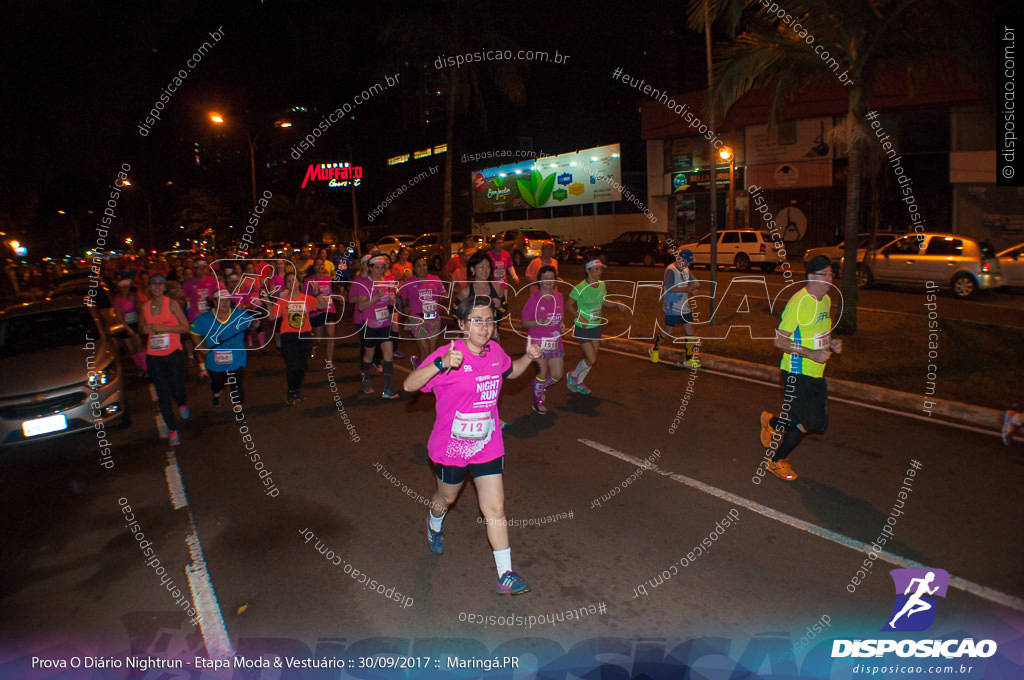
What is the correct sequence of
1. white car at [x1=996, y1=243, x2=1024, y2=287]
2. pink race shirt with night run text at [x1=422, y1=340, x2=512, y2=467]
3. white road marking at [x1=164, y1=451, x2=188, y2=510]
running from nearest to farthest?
pink race shirt with night run text at [x1=422, y1=340, x2=512, y2=467] < white road marking at [x1=164, y1=451, x2=188, y2=510] < white car at [x1=996, y1=243, x2=1024, y2=287]

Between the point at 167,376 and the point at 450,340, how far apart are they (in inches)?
139

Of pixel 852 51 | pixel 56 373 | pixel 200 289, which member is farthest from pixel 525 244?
pixel 56 373

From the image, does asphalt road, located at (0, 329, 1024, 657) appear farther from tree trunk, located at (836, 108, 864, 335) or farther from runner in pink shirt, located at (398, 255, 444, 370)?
tree trunk, located at (836, 108, 864, 335)

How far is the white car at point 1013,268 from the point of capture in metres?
17.1

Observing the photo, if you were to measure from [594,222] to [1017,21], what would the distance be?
2952cm

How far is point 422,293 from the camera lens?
9.13 metres

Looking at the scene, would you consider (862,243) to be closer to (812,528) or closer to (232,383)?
(812,528)

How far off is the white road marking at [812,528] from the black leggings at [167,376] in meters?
5.00

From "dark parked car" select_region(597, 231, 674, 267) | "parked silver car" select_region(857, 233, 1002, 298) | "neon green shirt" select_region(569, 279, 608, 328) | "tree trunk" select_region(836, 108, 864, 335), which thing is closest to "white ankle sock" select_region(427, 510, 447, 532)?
"neon green shirt" select_region(569, 279, 608, 328)

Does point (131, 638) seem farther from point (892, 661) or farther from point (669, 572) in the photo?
point (892, 661)

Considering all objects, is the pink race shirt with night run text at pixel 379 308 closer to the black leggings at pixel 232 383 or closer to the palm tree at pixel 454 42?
the black leggings at pixel 232 383

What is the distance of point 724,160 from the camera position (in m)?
31.3

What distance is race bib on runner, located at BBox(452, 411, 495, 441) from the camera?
4.13 m

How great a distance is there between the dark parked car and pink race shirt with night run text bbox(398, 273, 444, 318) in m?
21.7
